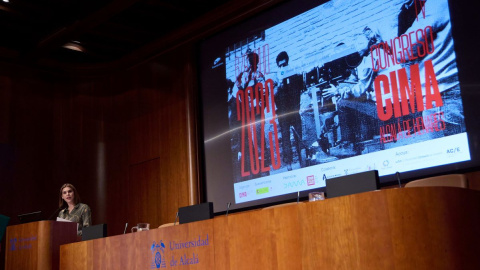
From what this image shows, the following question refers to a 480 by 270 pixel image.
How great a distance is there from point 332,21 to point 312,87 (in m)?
0.69

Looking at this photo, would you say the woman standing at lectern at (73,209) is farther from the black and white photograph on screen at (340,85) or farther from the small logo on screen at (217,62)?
the small logo on screen at (217,62)

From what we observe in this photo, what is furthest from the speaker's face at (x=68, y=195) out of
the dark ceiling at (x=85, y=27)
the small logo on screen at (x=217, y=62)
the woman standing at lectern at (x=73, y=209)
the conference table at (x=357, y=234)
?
the conference table at (x=357, y=234)

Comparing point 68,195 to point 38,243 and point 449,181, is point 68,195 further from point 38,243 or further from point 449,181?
point 449,181

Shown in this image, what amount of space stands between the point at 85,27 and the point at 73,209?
2279 mm

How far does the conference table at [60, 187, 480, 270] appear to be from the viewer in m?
2.72

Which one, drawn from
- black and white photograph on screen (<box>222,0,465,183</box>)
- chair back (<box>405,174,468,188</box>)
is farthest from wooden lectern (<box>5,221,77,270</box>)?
chair back (<box>405,174,468,188</box>)

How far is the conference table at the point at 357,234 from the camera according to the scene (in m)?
2.72

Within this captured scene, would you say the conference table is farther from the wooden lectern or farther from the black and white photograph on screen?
the black and white photograph on screen

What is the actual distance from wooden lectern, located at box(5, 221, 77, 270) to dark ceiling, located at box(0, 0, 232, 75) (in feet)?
8.57

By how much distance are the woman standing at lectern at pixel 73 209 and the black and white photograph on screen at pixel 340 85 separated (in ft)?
5.66

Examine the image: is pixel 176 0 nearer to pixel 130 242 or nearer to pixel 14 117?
pixel 14 117

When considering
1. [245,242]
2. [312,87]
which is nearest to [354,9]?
[312,87]

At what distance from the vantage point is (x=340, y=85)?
555 centimetres

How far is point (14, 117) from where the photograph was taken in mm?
7363
